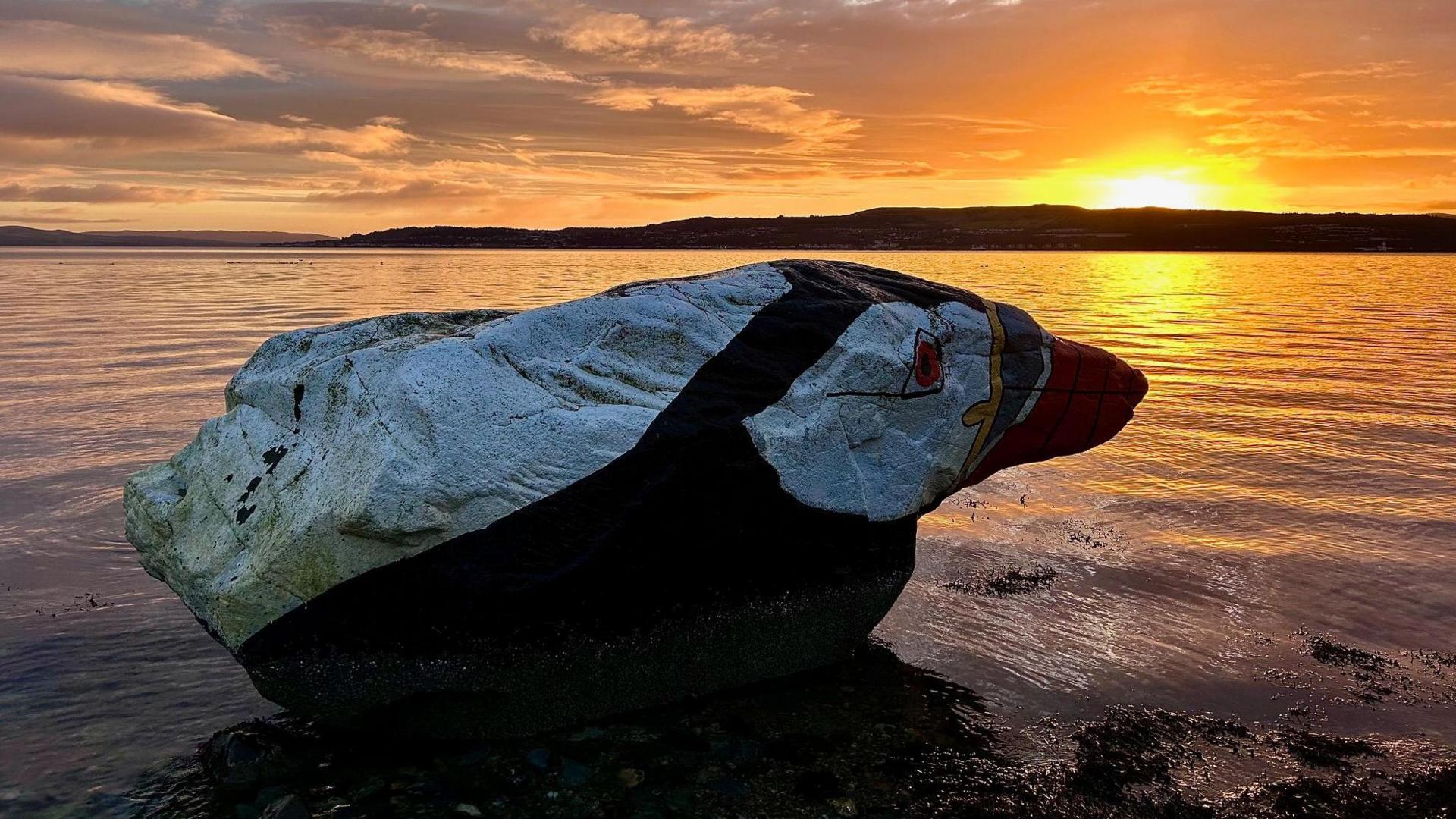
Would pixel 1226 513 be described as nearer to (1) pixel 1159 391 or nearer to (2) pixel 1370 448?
(2) pixel 1370 448

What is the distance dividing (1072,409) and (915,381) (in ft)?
5.08

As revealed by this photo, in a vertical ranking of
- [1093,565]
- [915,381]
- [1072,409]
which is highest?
[915,381]

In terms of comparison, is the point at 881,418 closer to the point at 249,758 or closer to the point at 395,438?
the point at 395,438

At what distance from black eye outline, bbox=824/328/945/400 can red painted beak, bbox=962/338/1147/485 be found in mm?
830

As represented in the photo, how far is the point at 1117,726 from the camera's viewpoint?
5715 mm

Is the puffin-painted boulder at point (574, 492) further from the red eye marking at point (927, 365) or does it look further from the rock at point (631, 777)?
the rock at point (631, 777)

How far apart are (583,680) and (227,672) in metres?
2.59

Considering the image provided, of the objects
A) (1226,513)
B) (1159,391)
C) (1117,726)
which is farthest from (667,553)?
(1159,391)

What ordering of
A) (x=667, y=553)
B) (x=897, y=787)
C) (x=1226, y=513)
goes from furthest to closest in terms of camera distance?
(x=1226, y=513)
(x=667, y=553)
(x=897, y=787)

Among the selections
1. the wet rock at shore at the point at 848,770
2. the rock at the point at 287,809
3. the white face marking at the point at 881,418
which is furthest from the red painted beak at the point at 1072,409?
the rock at the point at 287,809

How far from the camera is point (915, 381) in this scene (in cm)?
629

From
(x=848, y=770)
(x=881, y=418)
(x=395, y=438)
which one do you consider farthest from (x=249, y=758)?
(x=881, y=418)

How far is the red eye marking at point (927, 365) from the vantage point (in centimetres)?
632

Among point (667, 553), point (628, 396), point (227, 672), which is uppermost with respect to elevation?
point (628, 396)
